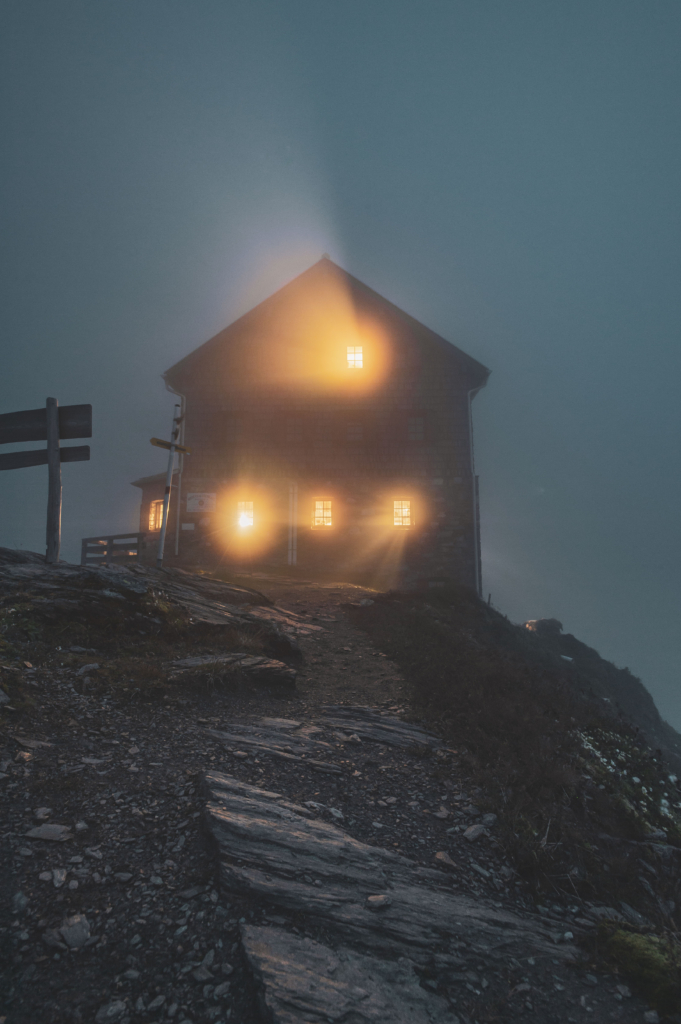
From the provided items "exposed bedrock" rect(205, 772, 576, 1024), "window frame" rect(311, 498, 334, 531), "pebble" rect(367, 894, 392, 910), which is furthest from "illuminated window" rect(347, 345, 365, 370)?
"pebble" rect(367, 894, 392, 910)

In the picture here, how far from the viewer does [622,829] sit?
210 inches

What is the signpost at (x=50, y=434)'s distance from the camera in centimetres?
966

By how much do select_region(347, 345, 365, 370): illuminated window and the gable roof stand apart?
249 cm

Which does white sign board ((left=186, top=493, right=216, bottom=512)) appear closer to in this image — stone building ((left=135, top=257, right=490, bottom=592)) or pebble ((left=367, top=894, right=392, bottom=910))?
stone building ((left=135, top=257, right=490, bottom=592))

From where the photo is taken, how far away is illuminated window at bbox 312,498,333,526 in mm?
22625

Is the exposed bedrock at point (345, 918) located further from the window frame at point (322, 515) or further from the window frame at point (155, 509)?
the window frame at point (155, 509)

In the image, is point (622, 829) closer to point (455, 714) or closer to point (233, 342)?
point (455, 714)

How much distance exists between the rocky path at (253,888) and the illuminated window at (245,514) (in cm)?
1695

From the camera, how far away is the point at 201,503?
22672 mm

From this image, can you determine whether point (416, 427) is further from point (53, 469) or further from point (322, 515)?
point (53, 469)

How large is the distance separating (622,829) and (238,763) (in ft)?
14.4

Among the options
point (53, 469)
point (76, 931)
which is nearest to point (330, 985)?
point (76, 931)

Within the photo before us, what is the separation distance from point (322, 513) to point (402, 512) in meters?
3.82

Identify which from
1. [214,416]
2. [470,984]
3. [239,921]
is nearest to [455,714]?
[470,984]
